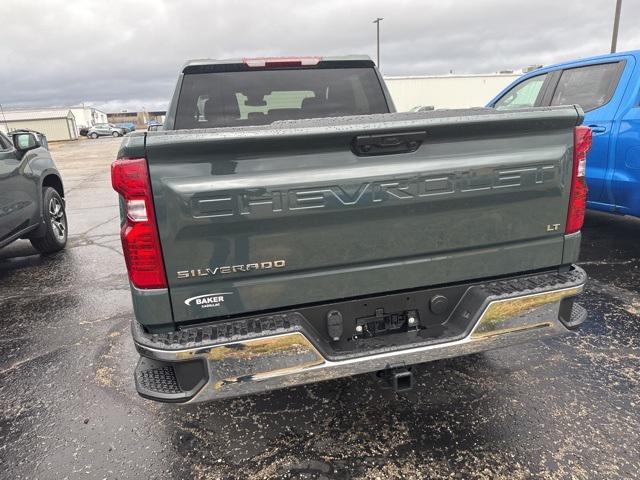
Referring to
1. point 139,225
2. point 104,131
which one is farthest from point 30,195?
point 104,131

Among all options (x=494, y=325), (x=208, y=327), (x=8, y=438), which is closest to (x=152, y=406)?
(x=8, y=438)

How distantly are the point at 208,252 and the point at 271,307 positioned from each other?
0.39 meters

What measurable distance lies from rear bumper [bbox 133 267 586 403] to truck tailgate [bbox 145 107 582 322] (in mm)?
129

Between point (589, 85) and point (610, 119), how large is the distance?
68 centimetres

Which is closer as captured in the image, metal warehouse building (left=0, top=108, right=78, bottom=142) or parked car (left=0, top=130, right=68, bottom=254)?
parked car (left=0, top=130, right=68, bottom=254)

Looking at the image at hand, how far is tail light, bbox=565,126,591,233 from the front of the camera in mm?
2309

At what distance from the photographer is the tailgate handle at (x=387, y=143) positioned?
80.8 inches

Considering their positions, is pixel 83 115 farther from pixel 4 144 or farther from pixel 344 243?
pixel 344 243

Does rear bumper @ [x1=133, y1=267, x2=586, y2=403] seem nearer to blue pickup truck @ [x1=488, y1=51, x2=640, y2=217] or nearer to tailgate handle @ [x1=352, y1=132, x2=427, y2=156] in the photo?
tailgate handle @ [x1=352, y1=132, x2=427, y2=156]

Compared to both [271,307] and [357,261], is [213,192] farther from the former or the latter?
[357,261]

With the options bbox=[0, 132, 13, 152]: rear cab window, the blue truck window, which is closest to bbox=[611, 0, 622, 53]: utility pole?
the blue truck window

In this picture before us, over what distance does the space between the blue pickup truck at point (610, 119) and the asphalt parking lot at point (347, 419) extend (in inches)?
51.2

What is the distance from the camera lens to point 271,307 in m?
2.14

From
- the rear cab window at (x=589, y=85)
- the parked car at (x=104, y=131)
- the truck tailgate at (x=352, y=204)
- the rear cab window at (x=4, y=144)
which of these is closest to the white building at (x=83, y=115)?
the parked car at (x=104, y=131)
